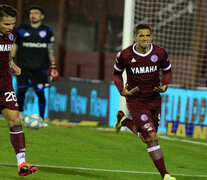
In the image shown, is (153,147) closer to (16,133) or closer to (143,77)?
(143,77)

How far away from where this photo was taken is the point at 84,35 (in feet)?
59.1

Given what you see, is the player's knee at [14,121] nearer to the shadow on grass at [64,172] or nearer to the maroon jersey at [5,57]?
the maroon jersey at [5,57]

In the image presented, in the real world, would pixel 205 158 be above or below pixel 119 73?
below

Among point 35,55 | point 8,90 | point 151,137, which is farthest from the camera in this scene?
point 35,55

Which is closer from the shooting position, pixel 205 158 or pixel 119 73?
pixel 119 73

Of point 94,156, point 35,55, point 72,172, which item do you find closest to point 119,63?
point 72,172

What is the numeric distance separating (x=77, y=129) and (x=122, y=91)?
187 inches

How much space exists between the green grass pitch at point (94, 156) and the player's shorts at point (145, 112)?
0.74m

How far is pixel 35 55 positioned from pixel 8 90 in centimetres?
479

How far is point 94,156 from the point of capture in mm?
9547

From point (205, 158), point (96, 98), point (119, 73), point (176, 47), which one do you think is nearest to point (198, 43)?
point (176, 47)

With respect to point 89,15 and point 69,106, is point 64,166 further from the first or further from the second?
point 89,15

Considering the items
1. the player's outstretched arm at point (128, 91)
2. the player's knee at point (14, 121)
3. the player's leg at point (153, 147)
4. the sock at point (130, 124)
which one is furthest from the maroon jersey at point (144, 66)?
the player's knee at point (14, 121)

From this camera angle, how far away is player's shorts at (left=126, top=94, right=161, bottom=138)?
7746mm
